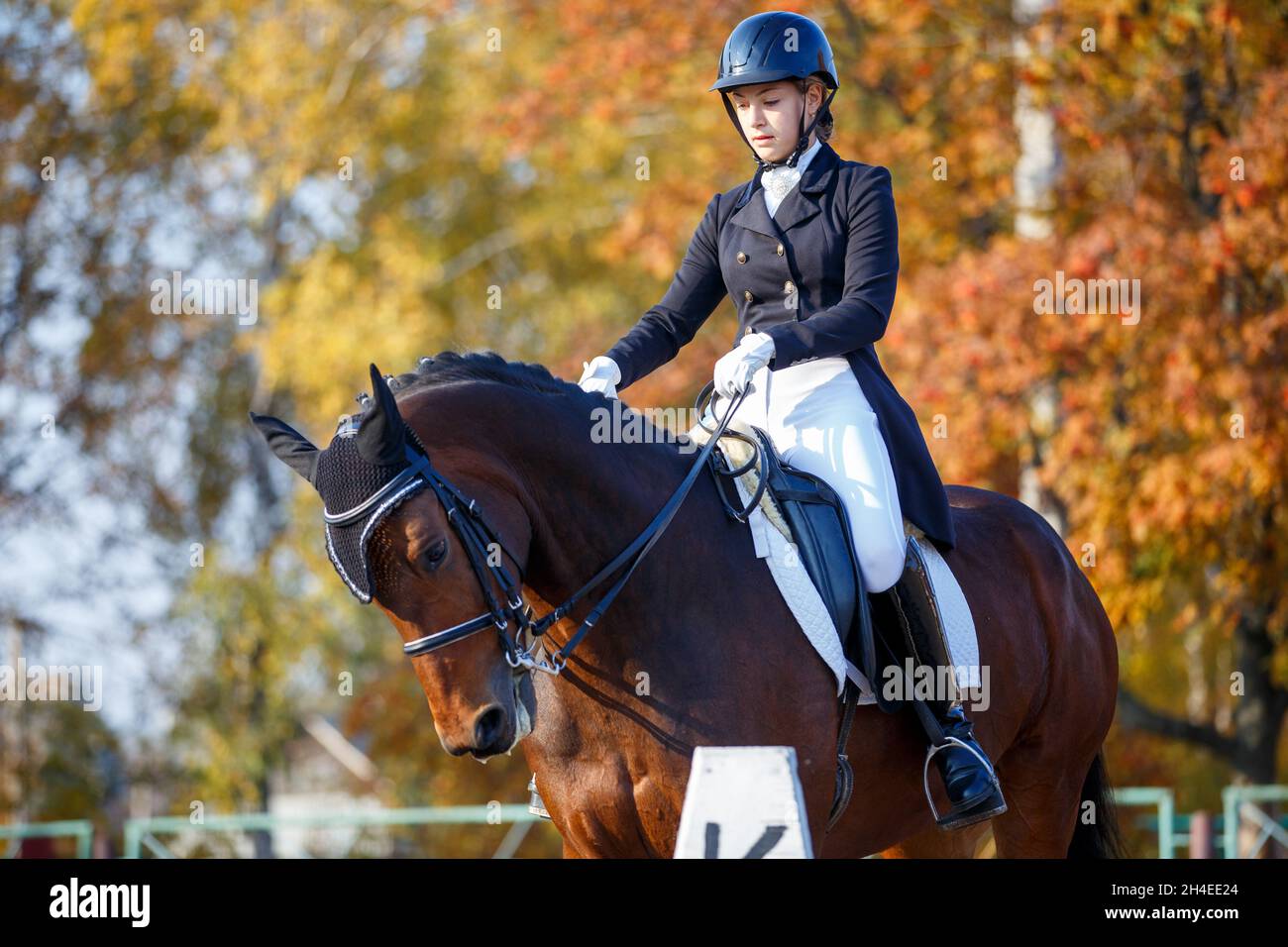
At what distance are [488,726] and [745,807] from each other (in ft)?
2.45

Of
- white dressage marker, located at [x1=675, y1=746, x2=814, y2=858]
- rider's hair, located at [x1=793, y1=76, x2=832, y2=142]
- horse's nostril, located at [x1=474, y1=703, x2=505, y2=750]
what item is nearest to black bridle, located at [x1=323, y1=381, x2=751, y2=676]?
horse's nostril, located at [x1=474, y1=703, x2=505, y2=750]

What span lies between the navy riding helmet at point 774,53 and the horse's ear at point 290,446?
5.58 feet

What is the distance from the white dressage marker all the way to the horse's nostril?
62 cm

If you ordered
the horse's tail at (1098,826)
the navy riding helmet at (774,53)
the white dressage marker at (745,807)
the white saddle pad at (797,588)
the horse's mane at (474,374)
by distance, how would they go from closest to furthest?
the white dressage marker at (745,807)
the horse's mane at (474,374)
the white saddle pad at (797,588)
the navy riding helmet at (774,53)
the horse's tail at (1098,826)

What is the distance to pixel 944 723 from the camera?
14.9 ft

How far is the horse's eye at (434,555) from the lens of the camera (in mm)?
3541

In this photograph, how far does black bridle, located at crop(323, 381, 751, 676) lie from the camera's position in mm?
3541

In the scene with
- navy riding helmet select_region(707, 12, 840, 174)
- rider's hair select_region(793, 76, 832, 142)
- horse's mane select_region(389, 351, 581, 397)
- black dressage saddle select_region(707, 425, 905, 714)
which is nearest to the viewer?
horse's mane select_region(389, 351, 581, 397)

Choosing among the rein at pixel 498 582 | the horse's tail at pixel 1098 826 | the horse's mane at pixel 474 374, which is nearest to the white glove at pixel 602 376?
the horse's mane at pixel 474 374

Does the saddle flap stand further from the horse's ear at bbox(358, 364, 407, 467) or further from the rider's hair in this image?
the horse's ear at bbox(358, 364, 407, 467)

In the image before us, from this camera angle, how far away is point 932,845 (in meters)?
5.60

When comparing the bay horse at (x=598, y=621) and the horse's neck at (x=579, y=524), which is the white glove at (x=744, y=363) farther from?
the horse's neck at (x=579, y=524)
